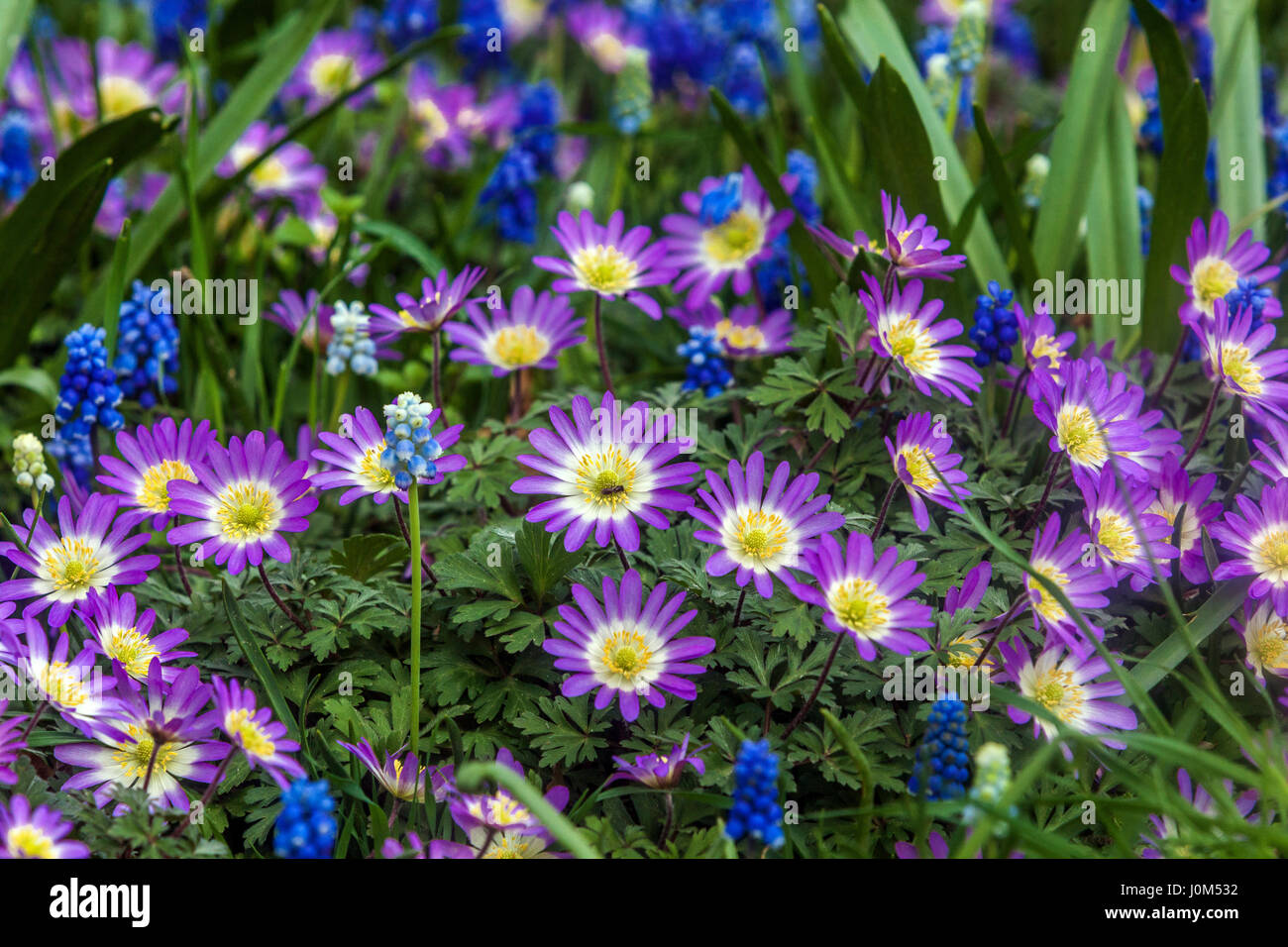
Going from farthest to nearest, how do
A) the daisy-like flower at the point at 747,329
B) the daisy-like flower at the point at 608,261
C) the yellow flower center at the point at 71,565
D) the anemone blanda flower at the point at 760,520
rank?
1. the daisy-like flower at the point at 747,329
2. the daisy-like flower at the point at 608,261
3. the yellow flower center at the point at 71,565
4. the anemone blanda flower at the point at 760,520

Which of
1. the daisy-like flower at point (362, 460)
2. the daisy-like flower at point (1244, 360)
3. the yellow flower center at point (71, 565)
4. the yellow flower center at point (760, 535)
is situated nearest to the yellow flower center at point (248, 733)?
the daisy-like flower at point (362, 460)

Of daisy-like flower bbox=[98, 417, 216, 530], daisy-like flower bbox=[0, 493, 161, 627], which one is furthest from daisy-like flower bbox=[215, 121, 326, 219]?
daisy-like flower bbox=[0, 493, 161, 627]

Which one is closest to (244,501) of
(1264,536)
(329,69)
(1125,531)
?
(1125,531)

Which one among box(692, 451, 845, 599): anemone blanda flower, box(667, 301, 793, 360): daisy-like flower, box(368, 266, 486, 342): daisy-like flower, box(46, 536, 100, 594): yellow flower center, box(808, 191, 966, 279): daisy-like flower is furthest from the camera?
box(667, 301, 793, 360): daisy-like flower

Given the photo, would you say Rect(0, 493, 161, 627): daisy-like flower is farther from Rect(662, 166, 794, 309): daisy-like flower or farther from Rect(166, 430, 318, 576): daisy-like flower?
Rect(662, 166, 794, 309): daisy-like flower

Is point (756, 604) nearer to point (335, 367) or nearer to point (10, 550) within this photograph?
point (335, 367)

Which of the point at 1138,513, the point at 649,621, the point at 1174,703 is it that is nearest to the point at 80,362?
the point at 649,621

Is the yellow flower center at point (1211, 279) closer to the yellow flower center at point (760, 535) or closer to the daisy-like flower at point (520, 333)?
the yellow flower center at point (760, 535)
